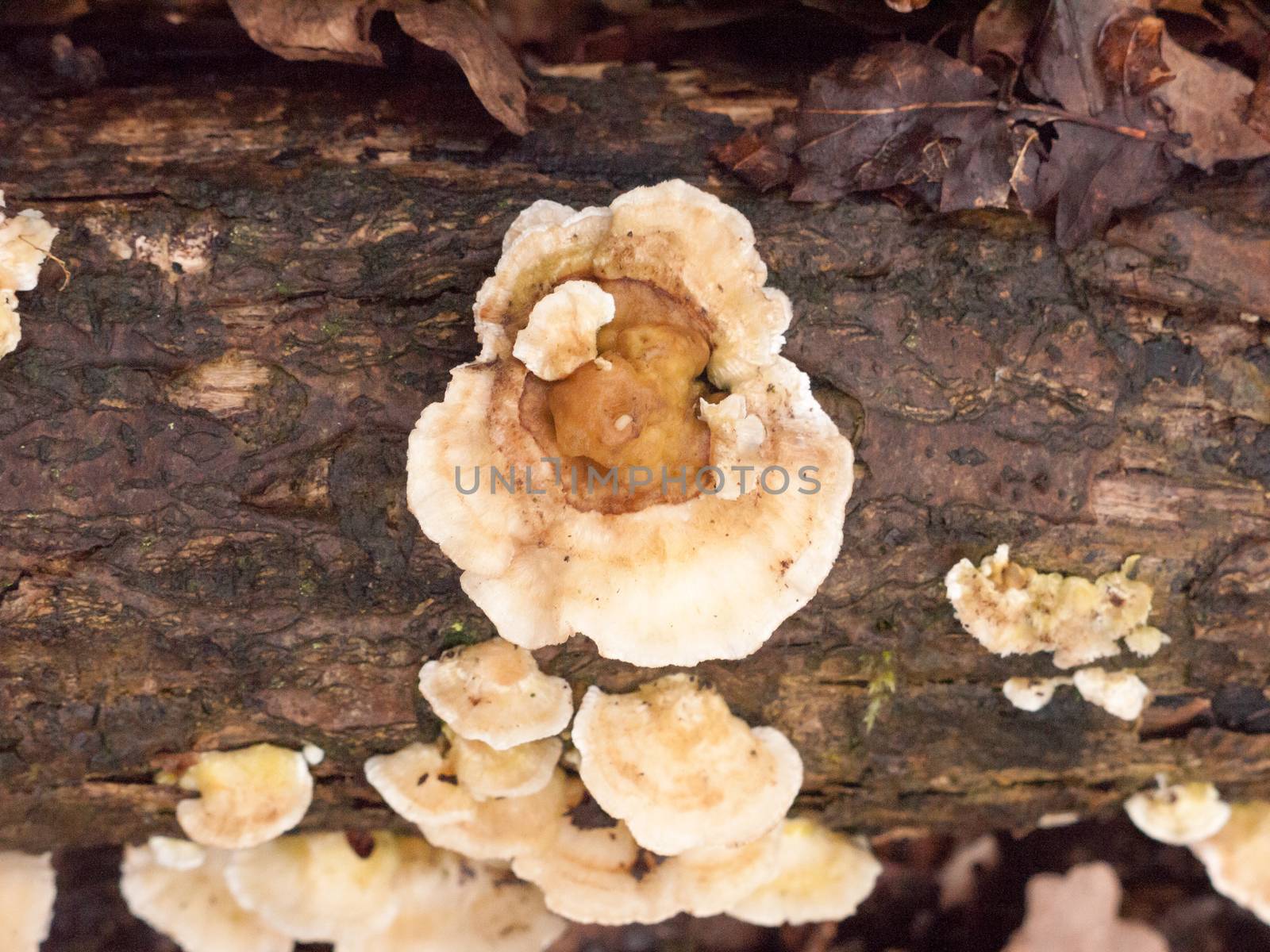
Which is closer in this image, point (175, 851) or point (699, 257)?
point (699, 257)

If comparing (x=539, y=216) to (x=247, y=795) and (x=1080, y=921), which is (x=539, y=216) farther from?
(x=1080, y=921)

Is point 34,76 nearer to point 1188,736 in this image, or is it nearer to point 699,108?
point 699,108

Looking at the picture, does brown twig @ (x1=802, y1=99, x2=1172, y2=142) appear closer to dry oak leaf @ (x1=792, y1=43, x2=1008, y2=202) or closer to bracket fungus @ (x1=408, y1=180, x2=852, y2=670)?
dry oak leaf @ (x1=792, y1=43, x2=1008, y2=202)

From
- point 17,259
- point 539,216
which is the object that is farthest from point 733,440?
point 17,259

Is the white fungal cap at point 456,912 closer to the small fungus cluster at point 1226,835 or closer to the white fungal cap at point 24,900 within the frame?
the white fungal cap at point 24,900

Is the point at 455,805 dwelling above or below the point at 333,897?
above

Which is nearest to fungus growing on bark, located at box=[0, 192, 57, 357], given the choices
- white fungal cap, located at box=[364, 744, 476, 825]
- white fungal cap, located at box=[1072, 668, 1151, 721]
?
white fungal cap, located at box=[364, 744, 476, 825]

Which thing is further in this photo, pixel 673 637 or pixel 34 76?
pixel 34 76

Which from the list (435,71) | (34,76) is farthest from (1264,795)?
(34,76)
